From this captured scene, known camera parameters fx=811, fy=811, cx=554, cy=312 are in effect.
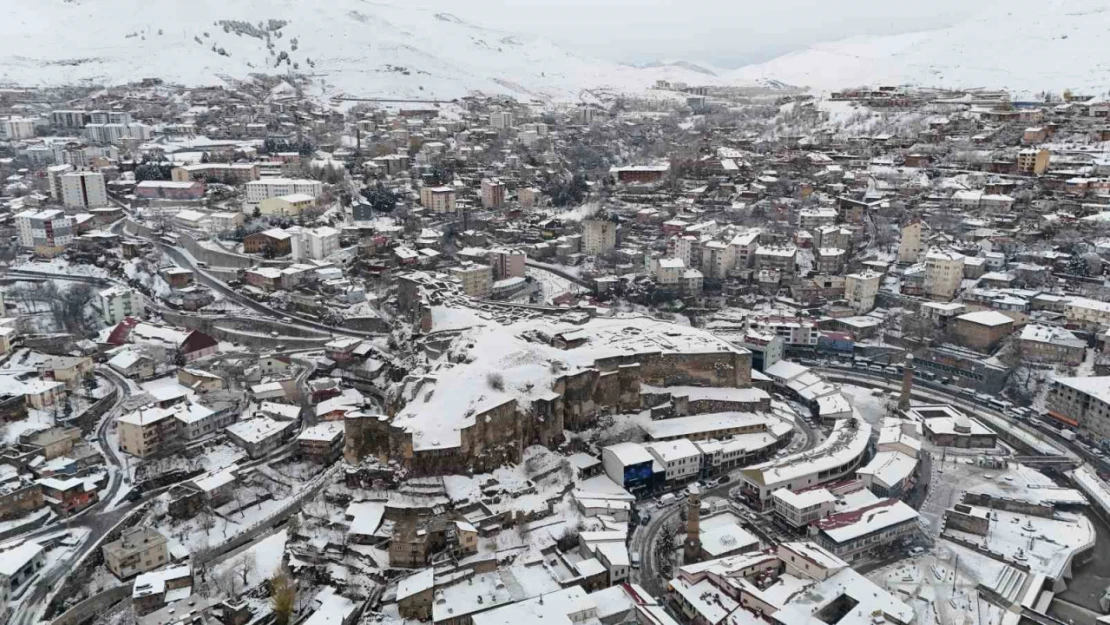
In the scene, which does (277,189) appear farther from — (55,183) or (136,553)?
(136,553)

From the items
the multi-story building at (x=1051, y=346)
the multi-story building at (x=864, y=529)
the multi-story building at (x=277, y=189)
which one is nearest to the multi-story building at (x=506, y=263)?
the multi-story building at (x=277, y=189)

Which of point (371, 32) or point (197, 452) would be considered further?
point (371, 32)

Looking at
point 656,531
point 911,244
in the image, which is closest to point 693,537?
point 656,531

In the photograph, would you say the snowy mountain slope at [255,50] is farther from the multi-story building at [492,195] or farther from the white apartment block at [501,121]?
the multi-story building at [492,195]

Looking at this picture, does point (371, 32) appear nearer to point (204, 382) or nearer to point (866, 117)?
point (866, 117)

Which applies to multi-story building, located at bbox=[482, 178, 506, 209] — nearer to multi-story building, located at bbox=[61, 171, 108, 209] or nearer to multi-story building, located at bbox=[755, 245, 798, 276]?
multi-story building, located at bbox=[755, 245, 798, 276]

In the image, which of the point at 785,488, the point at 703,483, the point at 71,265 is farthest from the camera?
the point at 71,265

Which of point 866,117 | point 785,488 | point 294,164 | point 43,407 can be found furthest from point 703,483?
point 866,117
